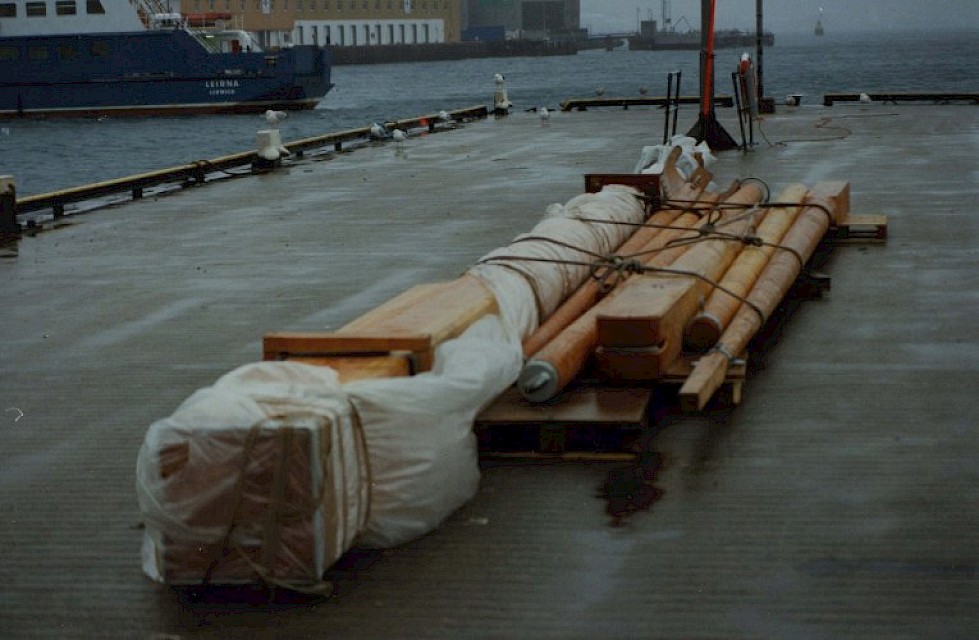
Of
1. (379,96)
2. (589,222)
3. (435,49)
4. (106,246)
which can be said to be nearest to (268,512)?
(589,222)

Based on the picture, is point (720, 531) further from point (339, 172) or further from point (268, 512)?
point (339, 172)

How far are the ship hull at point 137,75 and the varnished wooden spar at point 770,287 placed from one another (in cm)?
5649

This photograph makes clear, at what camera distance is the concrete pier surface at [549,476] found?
5383 mm

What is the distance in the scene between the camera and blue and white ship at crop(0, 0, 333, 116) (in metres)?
67.1

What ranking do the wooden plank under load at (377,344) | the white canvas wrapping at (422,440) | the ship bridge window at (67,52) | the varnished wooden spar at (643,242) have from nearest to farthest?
the white canvas wrapping at (422,440), the wooden plank under load at (377,344), the varnished wooden spar at (643,242), the ship bridge window at (67,52)

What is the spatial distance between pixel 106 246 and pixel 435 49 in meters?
163

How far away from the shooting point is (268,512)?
5.39m

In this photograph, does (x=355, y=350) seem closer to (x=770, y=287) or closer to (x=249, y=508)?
(x=249, y=508)

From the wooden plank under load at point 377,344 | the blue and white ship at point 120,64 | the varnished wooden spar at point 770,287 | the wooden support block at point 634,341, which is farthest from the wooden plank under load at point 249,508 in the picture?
the blue and white ship at point 120,64

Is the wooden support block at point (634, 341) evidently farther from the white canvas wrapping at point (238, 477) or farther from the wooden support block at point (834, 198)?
the wooden support block at point (834, 198)

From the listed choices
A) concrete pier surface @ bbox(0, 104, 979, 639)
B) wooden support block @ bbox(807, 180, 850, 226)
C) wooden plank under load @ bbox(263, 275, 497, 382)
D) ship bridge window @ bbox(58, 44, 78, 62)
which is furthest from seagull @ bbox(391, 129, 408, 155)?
ship bridge window @ bbox(58, 44, 78, 62)

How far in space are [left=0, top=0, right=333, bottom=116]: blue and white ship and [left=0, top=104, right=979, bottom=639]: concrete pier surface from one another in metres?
54.0

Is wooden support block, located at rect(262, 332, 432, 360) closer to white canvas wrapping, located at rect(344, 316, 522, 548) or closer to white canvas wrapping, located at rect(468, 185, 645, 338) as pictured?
white canvas wrapping, located at rect(344, 316, 522, 548)

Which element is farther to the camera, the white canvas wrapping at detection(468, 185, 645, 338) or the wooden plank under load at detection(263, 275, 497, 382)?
the white canvas wrapping at detection(468, 185, 645, 338)
